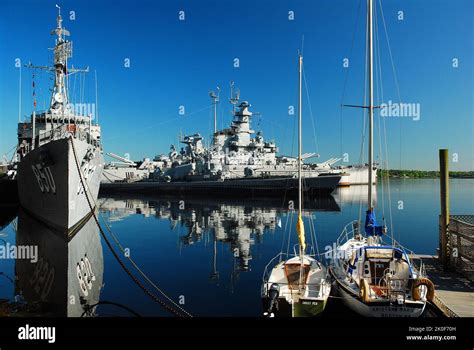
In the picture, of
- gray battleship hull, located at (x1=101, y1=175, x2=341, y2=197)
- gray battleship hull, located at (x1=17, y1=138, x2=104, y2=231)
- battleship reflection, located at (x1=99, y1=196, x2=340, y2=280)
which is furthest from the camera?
gray battleship hull, located at (x1=101, y1=175, x2=341, y2=197)

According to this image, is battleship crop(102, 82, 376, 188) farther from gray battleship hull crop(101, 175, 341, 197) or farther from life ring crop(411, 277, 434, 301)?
life ring crop(411, 277, 434, 301)

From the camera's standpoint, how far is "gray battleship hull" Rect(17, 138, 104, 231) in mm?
15633

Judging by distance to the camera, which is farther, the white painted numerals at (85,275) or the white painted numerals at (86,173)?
the white painted numerals at (86,173)

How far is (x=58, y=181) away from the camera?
51.9 feet

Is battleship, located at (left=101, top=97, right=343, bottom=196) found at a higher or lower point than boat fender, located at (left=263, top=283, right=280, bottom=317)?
higher

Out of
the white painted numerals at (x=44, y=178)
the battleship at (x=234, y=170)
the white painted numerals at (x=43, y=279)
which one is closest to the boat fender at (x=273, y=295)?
the white painted numerals at (x=43, y=279)


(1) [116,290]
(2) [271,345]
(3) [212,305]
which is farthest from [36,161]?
(2) [271,345]

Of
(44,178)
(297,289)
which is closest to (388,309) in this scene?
(297,289)

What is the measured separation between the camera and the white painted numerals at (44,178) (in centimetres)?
1638

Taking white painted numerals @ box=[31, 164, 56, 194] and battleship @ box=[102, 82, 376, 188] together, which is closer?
white painted numerals @ box=[31, 164, 56, 194]

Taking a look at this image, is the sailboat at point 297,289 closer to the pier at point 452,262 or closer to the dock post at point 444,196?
the pier at point 452,262

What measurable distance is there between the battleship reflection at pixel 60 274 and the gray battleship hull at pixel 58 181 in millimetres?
904

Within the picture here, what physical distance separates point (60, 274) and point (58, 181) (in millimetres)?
5886

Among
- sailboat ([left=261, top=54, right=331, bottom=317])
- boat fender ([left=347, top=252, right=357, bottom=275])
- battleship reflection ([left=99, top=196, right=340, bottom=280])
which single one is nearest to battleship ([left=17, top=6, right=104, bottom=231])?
battleship reflection ([left=99, top=196, right=340, bottom=280])
